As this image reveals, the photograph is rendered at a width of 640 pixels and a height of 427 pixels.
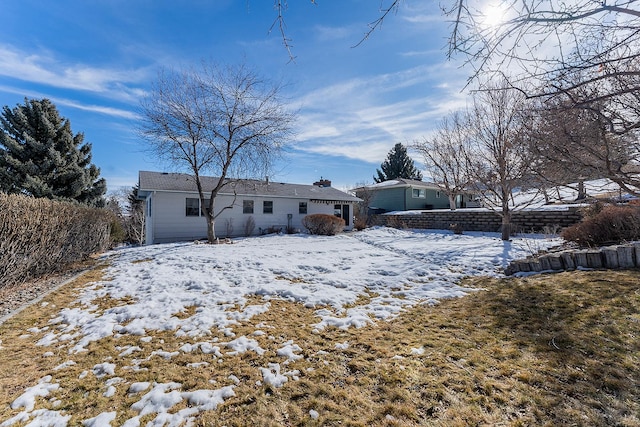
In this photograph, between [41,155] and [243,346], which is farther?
[41,155]

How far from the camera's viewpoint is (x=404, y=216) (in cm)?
2136

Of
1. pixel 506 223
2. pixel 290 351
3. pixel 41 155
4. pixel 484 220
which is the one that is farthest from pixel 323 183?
pixel 290 351

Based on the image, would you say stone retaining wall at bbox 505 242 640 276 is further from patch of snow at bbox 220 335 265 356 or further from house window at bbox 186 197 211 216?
house window at bbox 186 197 211 216

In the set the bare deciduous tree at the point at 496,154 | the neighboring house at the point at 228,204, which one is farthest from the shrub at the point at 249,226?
the bare deciduous tree at the point at 496,154

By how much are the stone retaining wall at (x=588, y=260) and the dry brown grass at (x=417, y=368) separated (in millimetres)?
1139

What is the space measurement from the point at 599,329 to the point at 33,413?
578 cm

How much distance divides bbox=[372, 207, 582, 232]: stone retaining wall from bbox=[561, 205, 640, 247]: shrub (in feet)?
13.4

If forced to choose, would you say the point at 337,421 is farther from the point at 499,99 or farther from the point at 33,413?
the point at 499,99

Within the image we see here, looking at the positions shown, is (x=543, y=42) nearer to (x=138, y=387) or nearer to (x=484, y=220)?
(x=138, y=387)

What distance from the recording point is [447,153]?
20.0 meters

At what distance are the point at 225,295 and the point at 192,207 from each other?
12.2m

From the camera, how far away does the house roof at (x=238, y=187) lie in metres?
15.1

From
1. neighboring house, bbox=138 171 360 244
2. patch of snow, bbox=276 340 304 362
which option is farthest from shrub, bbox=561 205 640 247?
neighboring house, bbox=138 171 360 244

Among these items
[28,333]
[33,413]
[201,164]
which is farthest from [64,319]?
[201,164]
